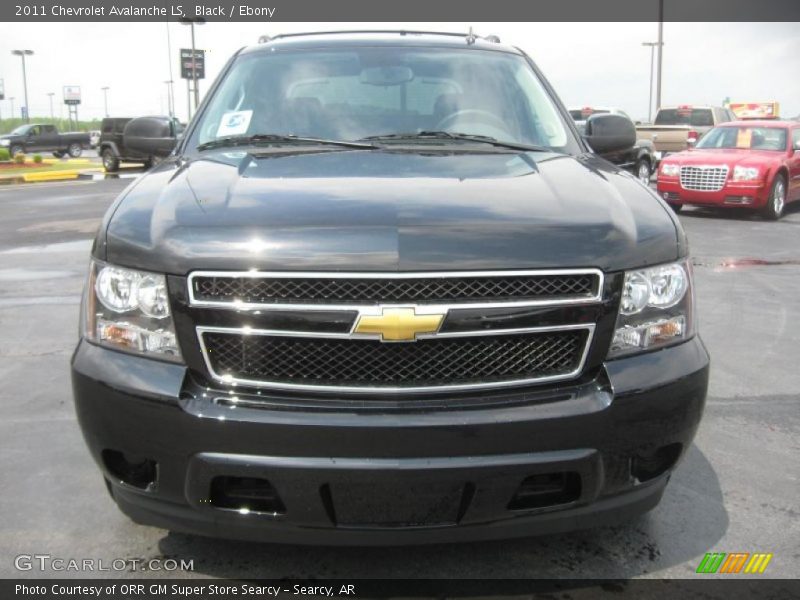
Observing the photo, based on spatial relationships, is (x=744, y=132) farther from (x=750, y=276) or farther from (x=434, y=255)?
(x=434, y=255)

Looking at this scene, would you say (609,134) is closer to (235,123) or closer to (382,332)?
(235,123)

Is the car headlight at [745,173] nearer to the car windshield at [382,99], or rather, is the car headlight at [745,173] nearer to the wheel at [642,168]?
the wheel at [642,168]

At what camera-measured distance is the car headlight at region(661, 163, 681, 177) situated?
45.5 feet

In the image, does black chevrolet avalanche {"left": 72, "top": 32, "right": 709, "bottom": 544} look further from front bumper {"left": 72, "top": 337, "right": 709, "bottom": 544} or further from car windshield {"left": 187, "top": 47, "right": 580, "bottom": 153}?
car windshield {"left": 187, "top": 47, "right": 580, "bottom": 153}

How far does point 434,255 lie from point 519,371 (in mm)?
429

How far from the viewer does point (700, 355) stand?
2.57 meters

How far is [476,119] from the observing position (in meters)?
3.72

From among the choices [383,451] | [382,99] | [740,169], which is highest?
[382,99]

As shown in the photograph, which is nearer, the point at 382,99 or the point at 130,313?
the point at 130,313

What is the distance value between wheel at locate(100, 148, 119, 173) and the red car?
815 inches

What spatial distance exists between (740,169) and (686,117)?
14120 millimetres

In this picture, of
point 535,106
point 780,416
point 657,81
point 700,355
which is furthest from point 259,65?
point 657,81

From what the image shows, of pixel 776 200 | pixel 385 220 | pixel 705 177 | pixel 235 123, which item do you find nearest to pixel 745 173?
pixel 705 177

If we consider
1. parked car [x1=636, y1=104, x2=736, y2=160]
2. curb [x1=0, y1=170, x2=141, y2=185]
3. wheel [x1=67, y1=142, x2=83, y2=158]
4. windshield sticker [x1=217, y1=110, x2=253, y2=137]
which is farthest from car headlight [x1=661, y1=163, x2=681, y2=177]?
wheel [x1=67, y1=142, x2=83, y2=158]
